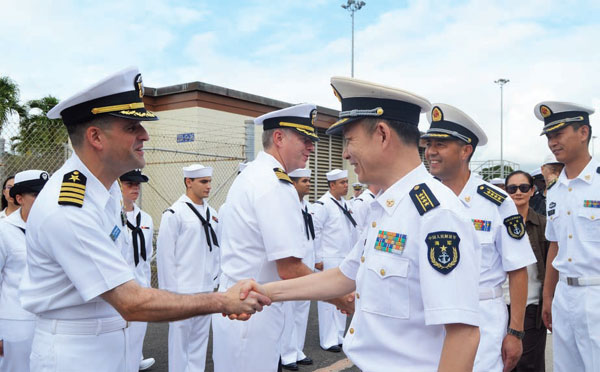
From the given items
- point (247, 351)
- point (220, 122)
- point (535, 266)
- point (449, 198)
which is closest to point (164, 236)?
point (247, 351)

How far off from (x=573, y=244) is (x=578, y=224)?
0.56ft

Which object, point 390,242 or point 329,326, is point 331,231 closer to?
point 329,326

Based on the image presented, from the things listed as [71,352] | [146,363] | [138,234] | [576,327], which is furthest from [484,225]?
[146,363]

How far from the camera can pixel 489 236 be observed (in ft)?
10.5

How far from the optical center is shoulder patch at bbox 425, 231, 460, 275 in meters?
1.75

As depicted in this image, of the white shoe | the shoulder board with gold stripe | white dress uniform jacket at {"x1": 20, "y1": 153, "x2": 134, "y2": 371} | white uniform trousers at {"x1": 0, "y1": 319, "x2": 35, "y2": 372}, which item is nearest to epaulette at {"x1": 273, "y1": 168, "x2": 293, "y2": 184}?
the shoulder board with gold stripe

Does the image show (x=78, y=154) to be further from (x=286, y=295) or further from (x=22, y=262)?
(x=22, y=262)

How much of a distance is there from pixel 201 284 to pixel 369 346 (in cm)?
440

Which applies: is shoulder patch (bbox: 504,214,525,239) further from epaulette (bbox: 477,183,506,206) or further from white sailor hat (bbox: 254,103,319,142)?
white sailor hat (bbox: 254,103,319,142)

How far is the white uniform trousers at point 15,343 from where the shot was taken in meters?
3.86

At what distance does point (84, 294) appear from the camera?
215 centimetres

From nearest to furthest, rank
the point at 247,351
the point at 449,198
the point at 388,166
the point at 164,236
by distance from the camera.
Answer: the point at 449,198 → the point at 388,166 → the point at 247,351 → the point at 164,236

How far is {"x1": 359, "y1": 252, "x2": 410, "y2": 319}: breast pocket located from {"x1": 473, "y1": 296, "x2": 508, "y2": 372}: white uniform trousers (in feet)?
4.43

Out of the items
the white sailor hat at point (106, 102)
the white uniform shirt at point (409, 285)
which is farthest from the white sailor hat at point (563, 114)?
the white sailor hat at point (106, 102)
